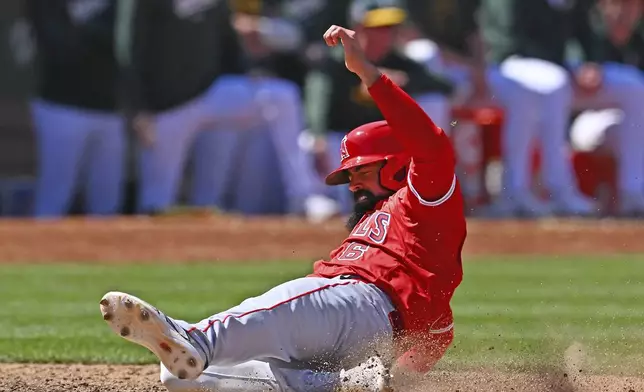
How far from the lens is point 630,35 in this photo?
48.0 feet

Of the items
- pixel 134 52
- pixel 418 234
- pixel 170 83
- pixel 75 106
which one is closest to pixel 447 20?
pixel 170 83

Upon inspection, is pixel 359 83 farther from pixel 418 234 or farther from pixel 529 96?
pixel 418 234

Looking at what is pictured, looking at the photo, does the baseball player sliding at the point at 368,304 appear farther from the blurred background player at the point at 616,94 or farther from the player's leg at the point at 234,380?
the blurred background player at the point at 616,94

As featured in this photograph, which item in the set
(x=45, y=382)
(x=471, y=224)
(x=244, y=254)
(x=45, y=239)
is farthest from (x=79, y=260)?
(x=45, y=382)

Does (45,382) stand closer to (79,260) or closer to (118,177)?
(79,260)

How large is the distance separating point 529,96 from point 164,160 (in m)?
3.92

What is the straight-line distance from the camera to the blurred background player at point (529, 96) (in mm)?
13633

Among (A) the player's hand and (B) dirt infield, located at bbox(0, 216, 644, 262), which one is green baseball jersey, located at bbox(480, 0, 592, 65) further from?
(A) the player's hand

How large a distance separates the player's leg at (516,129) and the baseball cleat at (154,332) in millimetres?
9403

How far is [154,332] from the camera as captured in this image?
4.39 meters

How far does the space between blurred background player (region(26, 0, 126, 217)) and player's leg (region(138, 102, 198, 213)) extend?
0.31 metres

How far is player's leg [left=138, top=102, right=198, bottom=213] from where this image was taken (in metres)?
12.8

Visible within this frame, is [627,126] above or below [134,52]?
below

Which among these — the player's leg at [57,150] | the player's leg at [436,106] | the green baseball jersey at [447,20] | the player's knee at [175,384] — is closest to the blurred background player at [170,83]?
the player's leg at [57,150]
